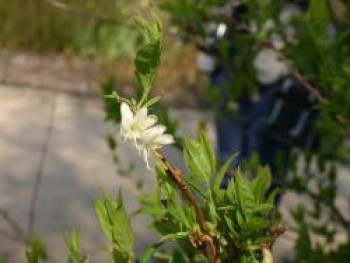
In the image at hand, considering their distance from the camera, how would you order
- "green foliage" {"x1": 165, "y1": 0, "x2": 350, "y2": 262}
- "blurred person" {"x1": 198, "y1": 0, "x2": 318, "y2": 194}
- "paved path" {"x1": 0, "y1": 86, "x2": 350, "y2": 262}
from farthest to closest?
"paved path" {"x1": 0, "y1": 86, "x2": 350, "y2": 262}, "blurred person" {"x1": 198, "y1": 0, "x2": 318, "y2": 194}, "green foliage" {"x1": 165, "y1": 0, "x2": 350, "y2": 262}

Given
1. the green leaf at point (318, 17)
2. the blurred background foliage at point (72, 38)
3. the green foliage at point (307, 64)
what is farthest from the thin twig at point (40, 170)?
the green leaf at point (318, 17)

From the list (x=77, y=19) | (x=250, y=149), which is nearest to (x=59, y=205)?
(x=250, y=149)

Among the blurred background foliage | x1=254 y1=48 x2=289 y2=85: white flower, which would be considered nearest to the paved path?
x1=254 y1=48 x2=289 y2=85: white flower

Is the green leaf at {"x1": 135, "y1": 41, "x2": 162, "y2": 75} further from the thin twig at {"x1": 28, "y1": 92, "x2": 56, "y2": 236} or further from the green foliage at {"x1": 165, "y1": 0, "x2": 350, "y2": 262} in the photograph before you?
the thin twig at {"x1": 28, "y1": 92, "x2": 56, "y2": 236}

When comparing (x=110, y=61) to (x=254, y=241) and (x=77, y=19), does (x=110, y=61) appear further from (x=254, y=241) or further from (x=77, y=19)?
(x=254, y=241)

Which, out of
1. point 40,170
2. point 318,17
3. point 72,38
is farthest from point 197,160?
point 72,38

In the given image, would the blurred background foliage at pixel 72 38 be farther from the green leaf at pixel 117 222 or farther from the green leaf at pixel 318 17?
the green leaf at pixel 117 222

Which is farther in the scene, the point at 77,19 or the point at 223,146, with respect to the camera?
the point at 77,19
